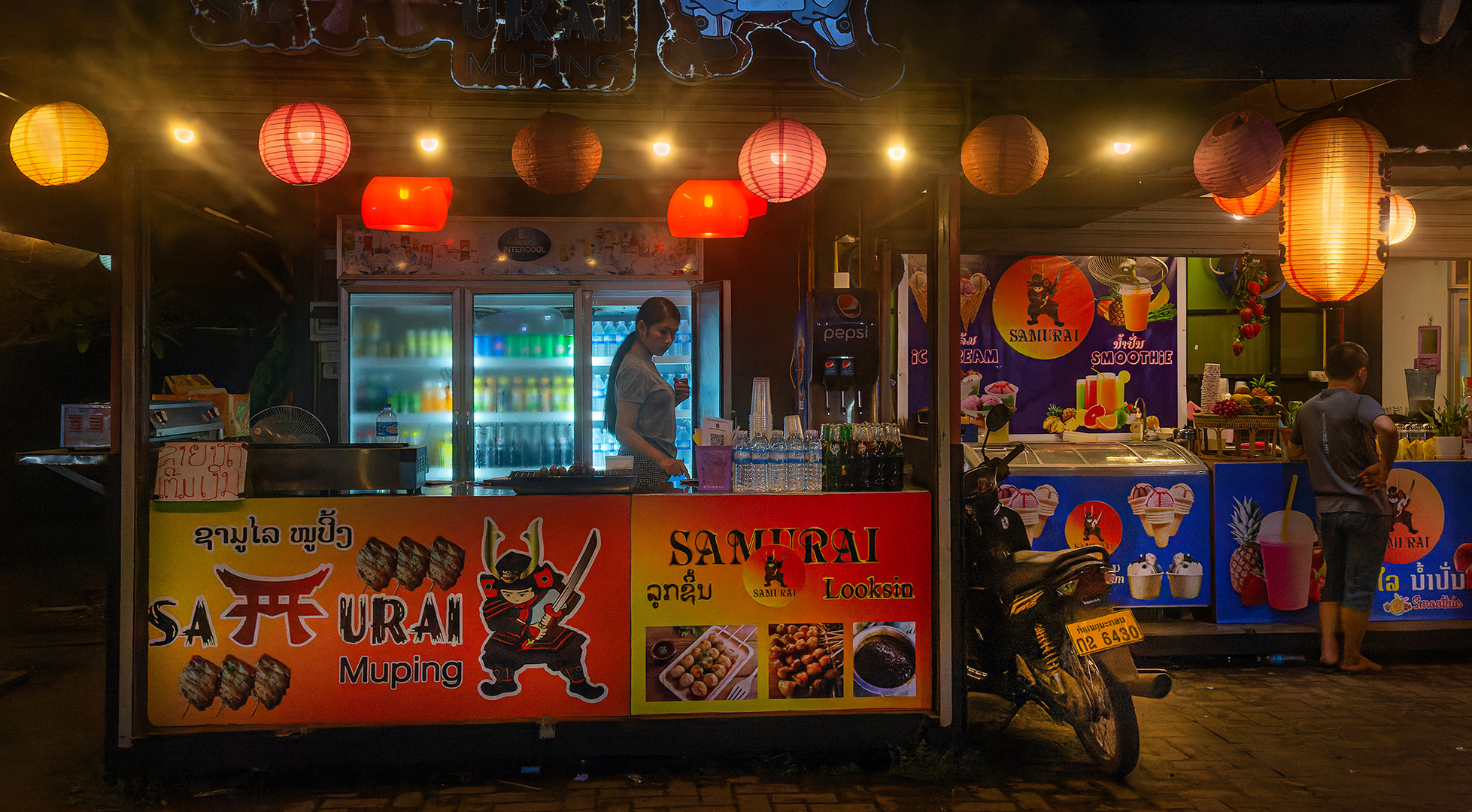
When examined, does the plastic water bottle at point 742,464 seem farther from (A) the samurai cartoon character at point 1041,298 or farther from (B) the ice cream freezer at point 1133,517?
(A) the samurai cartoon character at point 1041,298

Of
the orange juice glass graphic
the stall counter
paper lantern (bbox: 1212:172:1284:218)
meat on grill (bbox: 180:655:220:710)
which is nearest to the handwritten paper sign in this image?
the stall counter

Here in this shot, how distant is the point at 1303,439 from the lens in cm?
559

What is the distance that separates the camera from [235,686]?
3.87 meters

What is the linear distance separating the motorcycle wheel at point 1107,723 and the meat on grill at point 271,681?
3.55m

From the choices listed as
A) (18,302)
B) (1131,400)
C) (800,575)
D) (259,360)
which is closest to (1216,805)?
(800,575)

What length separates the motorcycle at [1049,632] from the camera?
3770 millimetres

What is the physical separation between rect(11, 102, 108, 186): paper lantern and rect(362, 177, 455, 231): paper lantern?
61.1 inches

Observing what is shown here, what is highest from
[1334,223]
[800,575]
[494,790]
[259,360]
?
[1334,223]

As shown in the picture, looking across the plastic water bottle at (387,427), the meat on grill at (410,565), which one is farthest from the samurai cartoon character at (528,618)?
the plastic water bottle at (387,427)

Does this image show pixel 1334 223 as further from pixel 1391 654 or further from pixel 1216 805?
pixel 1391 654

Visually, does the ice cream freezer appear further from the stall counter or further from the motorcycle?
the stall counter

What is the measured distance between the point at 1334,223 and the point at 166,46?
5.49 meters

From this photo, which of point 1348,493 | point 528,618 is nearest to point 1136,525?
point 1348,493

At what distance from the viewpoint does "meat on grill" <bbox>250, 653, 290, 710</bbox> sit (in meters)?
3.87
